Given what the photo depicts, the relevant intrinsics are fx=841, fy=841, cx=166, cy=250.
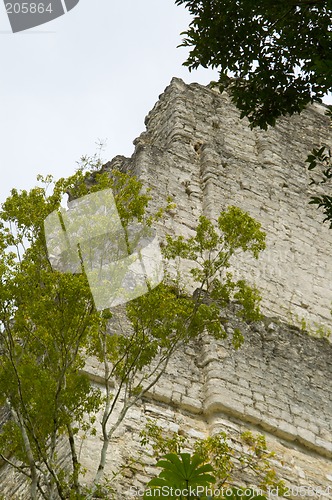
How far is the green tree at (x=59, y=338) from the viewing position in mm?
6449

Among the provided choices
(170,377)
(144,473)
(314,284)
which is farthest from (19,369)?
(314,284)

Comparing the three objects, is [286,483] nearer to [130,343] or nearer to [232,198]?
[130,343]

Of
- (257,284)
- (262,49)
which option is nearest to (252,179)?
(257,284)

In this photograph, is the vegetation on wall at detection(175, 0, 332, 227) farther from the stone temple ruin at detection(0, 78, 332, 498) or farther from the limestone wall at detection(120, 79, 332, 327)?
the limestone wall at detection(120, 79, 332, 327)

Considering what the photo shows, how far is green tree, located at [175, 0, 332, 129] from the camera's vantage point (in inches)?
285

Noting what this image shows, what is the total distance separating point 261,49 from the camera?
24.7 ft

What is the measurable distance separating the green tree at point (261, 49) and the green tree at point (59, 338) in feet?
4.12

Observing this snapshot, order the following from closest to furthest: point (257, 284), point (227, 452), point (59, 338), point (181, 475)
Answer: point (181, 475)
point (59, 338)
point (227, 452)
point (257, 284)

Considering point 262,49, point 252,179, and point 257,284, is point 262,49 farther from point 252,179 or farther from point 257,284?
point 252,179

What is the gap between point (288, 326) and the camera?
36.3 ft

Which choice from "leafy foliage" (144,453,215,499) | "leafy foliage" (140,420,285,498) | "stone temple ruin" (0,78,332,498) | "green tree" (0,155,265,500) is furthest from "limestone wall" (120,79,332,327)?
"leafy foliage" (144,453,215,499)

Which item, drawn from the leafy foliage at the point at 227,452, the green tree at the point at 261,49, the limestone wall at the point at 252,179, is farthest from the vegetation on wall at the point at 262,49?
the limestone wall at the point at 252,179

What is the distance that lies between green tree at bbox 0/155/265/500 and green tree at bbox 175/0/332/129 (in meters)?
1.26

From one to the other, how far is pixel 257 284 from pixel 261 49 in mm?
5271
